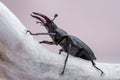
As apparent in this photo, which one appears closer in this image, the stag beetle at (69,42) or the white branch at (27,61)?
the white branch at (27,61)

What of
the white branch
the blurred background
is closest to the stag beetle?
the white branch

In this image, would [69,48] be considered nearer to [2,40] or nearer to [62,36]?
[62,36]

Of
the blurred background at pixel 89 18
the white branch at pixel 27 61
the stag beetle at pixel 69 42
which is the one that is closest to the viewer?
the white branch at pixel 27 61

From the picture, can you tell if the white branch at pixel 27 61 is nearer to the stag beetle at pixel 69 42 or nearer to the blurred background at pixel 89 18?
the stag beetle at pixel 69 42

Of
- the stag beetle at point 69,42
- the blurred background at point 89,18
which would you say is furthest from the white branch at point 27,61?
the blurred background at point 89,18

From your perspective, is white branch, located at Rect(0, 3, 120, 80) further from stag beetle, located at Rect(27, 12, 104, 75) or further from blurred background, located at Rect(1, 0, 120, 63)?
blurred background, located at Rect(1, 0, 120, 63)

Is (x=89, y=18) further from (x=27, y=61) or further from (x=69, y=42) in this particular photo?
(x=27, y=61)

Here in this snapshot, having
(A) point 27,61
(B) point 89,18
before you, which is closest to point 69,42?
(A) point 27,61

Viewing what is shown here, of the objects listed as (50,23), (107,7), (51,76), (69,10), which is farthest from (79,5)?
(51,76)
